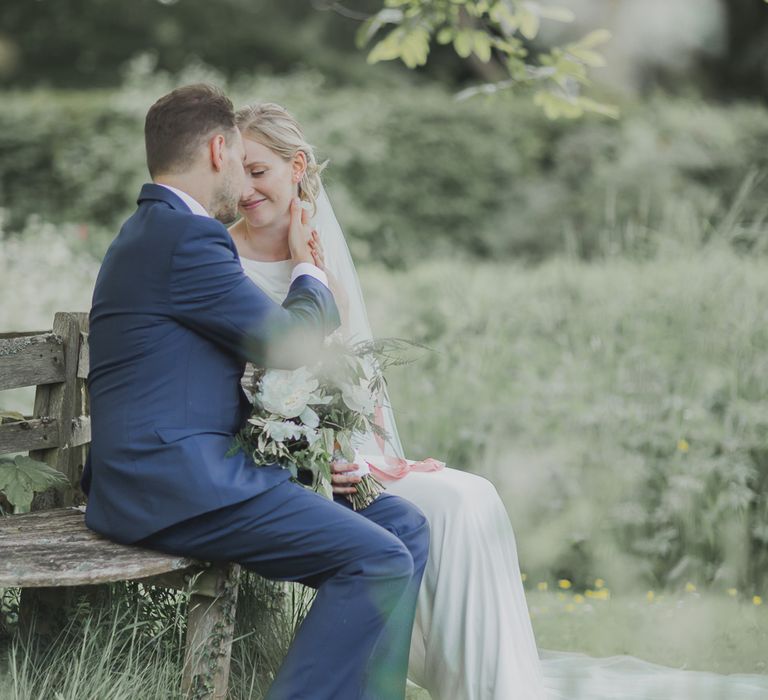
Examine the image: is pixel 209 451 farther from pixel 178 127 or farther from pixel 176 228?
pixel 178 127

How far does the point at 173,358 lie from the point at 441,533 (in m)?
1.12

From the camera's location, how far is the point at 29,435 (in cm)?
355

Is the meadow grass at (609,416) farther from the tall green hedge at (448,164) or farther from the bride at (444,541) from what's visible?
the tall green hedge at (448,164)

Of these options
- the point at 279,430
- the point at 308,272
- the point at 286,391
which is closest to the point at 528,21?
the point at 308,272

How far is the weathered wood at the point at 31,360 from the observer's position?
3424 mm

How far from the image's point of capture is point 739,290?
6.83m

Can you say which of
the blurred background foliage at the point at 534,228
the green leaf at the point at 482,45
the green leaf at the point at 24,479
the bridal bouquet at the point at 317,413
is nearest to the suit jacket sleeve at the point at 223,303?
the bridal bouquet at the point at 317,413

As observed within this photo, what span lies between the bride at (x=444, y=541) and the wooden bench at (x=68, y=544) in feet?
2.18

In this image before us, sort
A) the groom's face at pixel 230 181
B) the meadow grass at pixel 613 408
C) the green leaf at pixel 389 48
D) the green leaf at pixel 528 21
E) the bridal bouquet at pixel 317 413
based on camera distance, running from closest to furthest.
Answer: the bridal bouquet at pixel 317 413
the groom's face at pixel 230 181
the green leaf at pixel 528 21
the green leaf at pixel 389 48
the meadow grass at pixel 613 408

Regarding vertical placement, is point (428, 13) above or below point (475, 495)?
above

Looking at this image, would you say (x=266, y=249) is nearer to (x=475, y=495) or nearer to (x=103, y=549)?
(x=475, y=495)

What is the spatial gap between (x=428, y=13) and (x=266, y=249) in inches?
76.4

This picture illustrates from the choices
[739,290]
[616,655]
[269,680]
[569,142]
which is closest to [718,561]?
[616,655]

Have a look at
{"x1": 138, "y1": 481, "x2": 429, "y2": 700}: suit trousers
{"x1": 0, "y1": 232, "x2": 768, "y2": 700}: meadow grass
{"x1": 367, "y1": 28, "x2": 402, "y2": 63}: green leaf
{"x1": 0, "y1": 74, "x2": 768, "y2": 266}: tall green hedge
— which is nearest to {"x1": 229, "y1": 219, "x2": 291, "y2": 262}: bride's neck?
{"x1": 138, "y1": 481, "x2": 429, "y2": 700}: suit trousers
